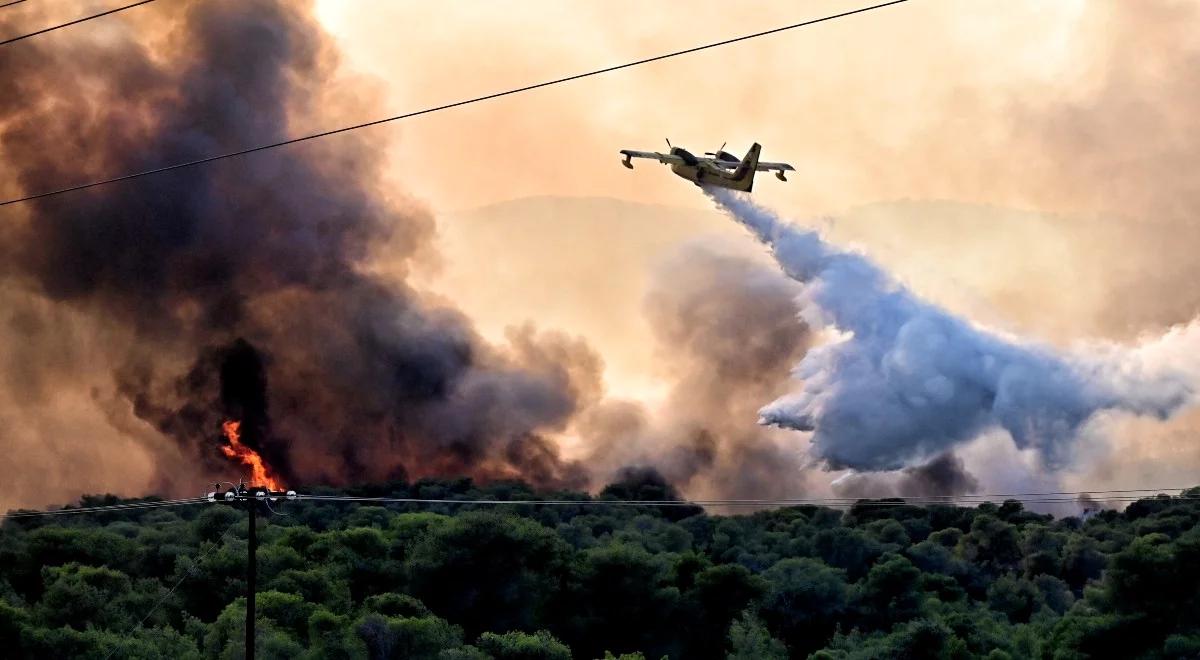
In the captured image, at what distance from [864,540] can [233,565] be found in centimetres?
5402

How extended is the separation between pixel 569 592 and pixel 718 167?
1669 inches

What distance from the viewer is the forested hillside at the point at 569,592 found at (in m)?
90.8

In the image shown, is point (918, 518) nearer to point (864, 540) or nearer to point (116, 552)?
point (864, 540)

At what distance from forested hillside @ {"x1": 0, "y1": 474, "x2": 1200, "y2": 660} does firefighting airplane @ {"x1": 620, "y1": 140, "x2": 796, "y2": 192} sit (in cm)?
→ 2852

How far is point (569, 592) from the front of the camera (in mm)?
108750

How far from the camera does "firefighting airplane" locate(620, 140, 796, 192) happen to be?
250 feet

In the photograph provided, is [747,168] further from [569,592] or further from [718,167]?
[569,592]

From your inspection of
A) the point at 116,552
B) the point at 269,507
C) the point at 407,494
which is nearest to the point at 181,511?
the point at 407,494

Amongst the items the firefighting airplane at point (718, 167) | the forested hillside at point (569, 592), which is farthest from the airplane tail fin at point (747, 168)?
the forested hillside at point (569, 592)

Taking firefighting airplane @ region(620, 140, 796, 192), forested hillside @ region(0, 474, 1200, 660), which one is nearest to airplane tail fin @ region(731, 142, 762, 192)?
firefighting airplane @ region(620, 140, 796, 192)

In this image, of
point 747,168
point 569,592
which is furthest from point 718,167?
point 569,592

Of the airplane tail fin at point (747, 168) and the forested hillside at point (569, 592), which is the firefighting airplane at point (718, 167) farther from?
the forested hillside at point (569, 592)

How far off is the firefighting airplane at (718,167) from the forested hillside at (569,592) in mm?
28521

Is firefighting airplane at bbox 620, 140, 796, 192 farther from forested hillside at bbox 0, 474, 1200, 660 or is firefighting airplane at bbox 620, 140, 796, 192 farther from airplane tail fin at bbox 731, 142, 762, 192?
forested hillside at bbox 0, 474, 1200, 660
